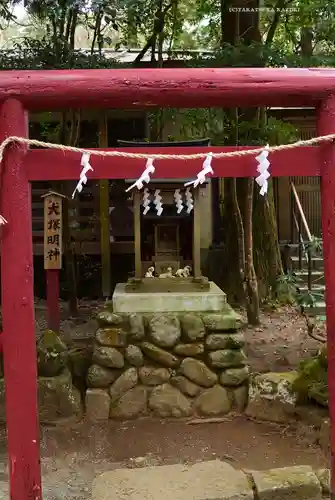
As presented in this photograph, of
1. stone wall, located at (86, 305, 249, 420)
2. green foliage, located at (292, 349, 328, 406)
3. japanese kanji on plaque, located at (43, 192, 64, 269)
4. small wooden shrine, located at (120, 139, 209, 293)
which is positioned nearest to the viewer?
green foliage, located at (292, 349, 328, 406)

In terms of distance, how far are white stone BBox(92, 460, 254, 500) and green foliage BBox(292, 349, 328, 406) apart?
177cm

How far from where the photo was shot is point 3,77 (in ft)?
7.85

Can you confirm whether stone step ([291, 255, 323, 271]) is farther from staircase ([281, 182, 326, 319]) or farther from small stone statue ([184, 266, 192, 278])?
small stone statue ([184, 266, 192, 278])

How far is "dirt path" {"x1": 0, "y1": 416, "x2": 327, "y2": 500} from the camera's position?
4160 mm

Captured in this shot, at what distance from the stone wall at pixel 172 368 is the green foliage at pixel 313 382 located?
551 mm

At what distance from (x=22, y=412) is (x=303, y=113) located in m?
8.77

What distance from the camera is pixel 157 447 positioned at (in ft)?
Answer: 15.0

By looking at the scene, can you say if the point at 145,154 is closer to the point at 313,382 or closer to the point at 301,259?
the point at 313,382

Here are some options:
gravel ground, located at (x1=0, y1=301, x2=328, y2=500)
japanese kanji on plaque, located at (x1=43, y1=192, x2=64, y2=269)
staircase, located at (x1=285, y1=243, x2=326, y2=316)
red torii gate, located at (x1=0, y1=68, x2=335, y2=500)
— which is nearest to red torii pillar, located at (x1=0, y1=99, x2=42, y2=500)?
red torii gate, located at (x1=0, y1=68, x2=335, y2=500)

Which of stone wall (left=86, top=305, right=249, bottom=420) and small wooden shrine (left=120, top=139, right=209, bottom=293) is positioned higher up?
small wooden shrine (left=120, top=139, right=209, bottom=293)

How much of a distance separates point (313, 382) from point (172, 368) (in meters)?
1.33

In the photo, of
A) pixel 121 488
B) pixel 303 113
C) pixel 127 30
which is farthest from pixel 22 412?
pixel 303 113

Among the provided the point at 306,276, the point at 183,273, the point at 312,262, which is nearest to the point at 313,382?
the point at 183,273

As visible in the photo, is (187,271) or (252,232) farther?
(252,232)
